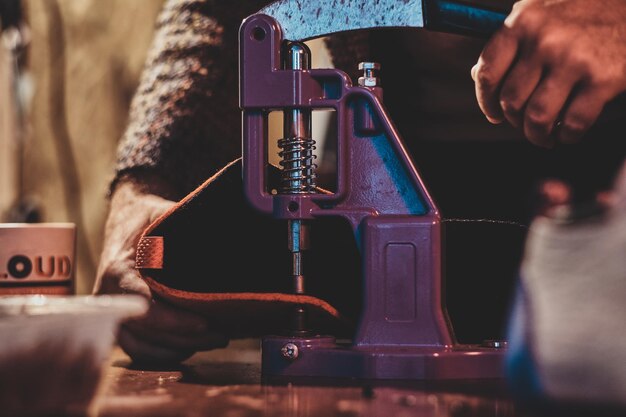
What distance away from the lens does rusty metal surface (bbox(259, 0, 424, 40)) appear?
0.70 meters

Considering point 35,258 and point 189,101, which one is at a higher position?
point 189,101

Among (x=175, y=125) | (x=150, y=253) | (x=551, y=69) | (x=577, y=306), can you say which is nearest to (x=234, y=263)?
(x=150, y=253)

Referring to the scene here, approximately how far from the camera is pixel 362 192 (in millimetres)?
714

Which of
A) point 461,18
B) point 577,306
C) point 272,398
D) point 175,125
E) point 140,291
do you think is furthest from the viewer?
point 175,125

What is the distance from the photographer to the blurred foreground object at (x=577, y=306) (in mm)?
339

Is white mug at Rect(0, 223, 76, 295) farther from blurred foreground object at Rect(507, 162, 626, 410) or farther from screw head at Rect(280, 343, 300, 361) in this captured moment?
blurred foreground object at Rect(507, 162, 626, 410)

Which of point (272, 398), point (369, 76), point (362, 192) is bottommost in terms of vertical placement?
point (272, 398)

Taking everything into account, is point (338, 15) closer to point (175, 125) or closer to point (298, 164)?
point (298, 164)

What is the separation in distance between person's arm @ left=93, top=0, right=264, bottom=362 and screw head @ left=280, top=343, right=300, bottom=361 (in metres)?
0.32

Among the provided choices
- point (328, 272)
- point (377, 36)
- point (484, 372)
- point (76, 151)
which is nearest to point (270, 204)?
point (328, 272)

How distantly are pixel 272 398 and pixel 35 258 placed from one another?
339 millimetres

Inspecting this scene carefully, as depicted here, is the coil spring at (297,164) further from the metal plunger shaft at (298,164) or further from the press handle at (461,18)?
the press handle at (461,18)

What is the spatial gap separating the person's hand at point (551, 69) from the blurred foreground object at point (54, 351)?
1.33 ft

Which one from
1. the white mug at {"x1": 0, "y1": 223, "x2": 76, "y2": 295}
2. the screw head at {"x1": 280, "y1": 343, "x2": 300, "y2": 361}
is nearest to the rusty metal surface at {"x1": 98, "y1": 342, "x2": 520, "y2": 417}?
the screw head at {"x1": 280, "y1": 343, "x2": 300, "y2": 361}
